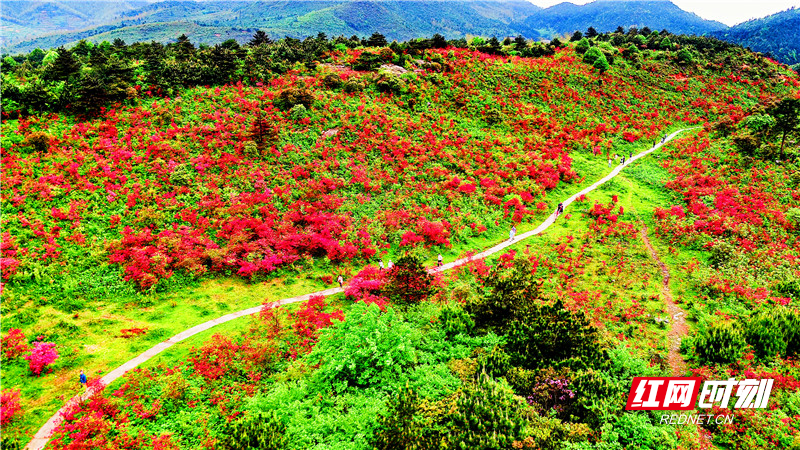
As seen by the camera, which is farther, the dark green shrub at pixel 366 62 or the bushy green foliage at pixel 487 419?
the dark green shrub at pixel 366 62

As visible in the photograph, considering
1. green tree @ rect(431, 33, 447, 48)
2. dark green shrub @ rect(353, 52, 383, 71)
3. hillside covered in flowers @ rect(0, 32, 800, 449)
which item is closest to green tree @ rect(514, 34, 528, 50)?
green tree @ rect(431, 33, 447, 48)

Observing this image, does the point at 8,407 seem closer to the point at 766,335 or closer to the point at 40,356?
the point at 40,356

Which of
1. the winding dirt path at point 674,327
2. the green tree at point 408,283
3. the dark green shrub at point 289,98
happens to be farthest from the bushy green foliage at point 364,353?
the dark green shrub at point 289,98

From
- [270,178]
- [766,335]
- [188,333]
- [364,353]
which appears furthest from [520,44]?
[188,333]

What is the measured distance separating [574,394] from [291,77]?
4743cm

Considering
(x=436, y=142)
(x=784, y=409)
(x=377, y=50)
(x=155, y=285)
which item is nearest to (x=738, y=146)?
(x=436, y=142)

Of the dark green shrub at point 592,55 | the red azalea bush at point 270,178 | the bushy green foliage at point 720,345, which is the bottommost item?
the bushy green foliage at point 720,345

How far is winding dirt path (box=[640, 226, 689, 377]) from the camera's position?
1839 centimetres
